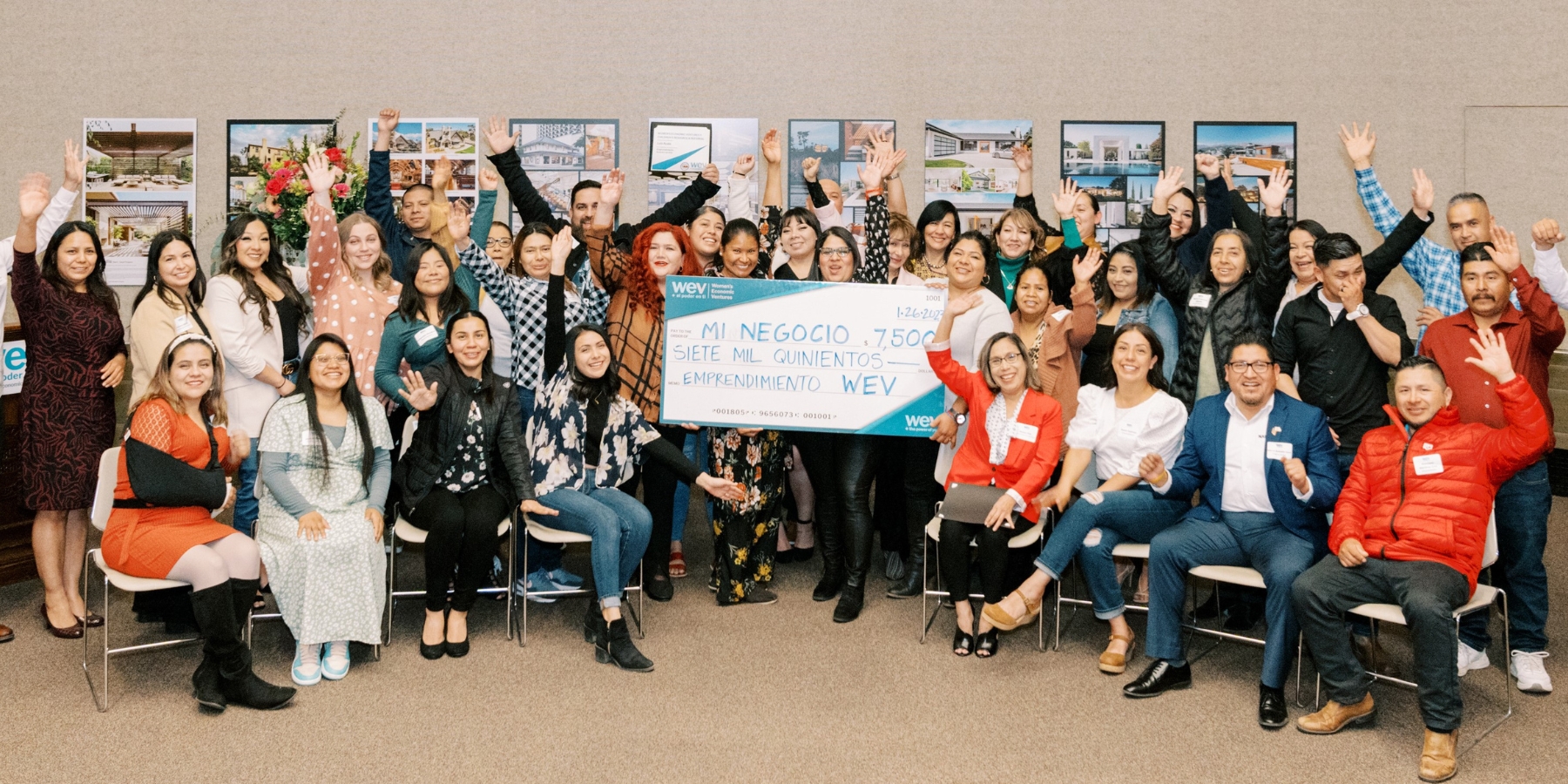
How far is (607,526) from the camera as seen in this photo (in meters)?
4.05

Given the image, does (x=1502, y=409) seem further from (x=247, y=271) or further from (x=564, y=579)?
(x=247, y=271)

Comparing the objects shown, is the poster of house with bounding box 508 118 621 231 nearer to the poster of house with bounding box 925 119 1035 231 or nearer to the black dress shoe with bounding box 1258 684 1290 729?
the poster of house with bounding box 925 119 1035 231

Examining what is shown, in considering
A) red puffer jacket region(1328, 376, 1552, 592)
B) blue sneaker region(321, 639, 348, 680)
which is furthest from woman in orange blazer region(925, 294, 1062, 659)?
blue sneaker region(321, 639, 348, 680)

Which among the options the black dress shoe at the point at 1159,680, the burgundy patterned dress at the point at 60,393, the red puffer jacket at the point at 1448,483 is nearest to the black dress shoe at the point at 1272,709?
the black dress shoe at the point at 1159,680

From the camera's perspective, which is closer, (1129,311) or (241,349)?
(241,349)

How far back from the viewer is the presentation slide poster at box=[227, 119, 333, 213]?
6.94 m

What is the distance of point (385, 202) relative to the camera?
17.3 ft

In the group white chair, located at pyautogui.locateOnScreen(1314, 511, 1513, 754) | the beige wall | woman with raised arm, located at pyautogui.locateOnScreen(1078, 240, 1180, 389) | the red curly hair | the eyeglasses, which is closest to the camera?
white chair, located at pyautogui.locateOnScreen(1314, 511, 1513, 754)

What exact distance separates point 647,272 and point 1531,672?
3446 millimetres

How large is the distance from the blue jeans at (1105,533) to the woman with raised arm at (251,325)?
2.92m

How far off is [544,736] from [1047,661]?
5.85ft

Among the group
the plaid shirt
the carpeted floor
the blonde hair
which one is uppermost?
the plaid shirt

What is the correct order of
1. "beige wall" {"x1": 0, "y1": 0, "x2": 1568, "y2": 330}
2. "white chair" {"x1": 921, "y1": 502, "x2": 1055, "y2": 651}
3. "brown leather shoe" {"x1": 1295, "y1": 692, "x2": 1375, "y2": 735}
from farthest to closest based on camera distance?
"beige wall" {"x1": 0, "y1": 0, "x2": 1568, "y2": 330} → "white chair" {"x1": 921, "y1": 502, "x2": 1055, "y2": 651} → "brown leather shoe" {"x1": 1295, "y1": 692, "x2": 1375, "y2": 735}

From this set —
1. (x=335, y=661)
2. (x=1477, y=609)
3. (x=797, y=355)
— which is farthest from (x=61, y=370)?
(x=1477, y=609)
